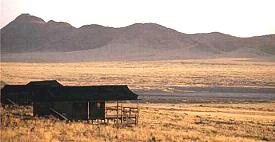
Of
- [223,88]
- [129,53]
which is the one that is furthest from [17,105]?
[129,53]

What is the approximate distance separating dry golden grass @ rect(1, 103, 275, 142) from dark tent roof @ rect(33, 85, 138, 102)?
4.70ft

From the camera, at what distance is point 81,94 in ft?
101

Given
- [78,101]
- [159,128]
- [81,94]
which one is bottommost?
[159,128]

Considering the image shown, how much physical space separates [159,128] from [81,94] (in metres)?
4.99

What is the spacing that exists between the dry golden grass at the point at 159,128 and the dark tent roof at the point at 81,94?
1432mm

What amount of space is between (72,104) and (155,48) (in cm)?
16797

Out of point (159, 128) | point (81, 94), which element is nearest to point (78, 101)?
point (81, 94)

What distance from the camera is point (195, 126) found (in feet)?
107

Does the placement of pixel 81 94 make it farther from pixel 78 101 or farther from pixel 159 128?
pixel 159 128

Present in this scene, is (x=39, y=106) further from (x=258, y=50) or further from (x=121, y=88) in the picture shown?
(x=258, y=50)

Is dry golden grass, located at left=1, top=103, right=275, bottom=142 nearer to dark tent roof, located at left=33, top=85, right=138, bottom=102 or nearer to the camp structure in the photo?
the camp structure

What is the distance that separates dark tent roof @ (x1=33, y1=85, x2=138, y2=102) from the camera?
30000 mm

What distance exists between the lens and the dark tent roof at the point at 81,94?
30.0 meters

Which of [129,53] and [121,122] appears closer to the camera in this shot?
[121,122]
